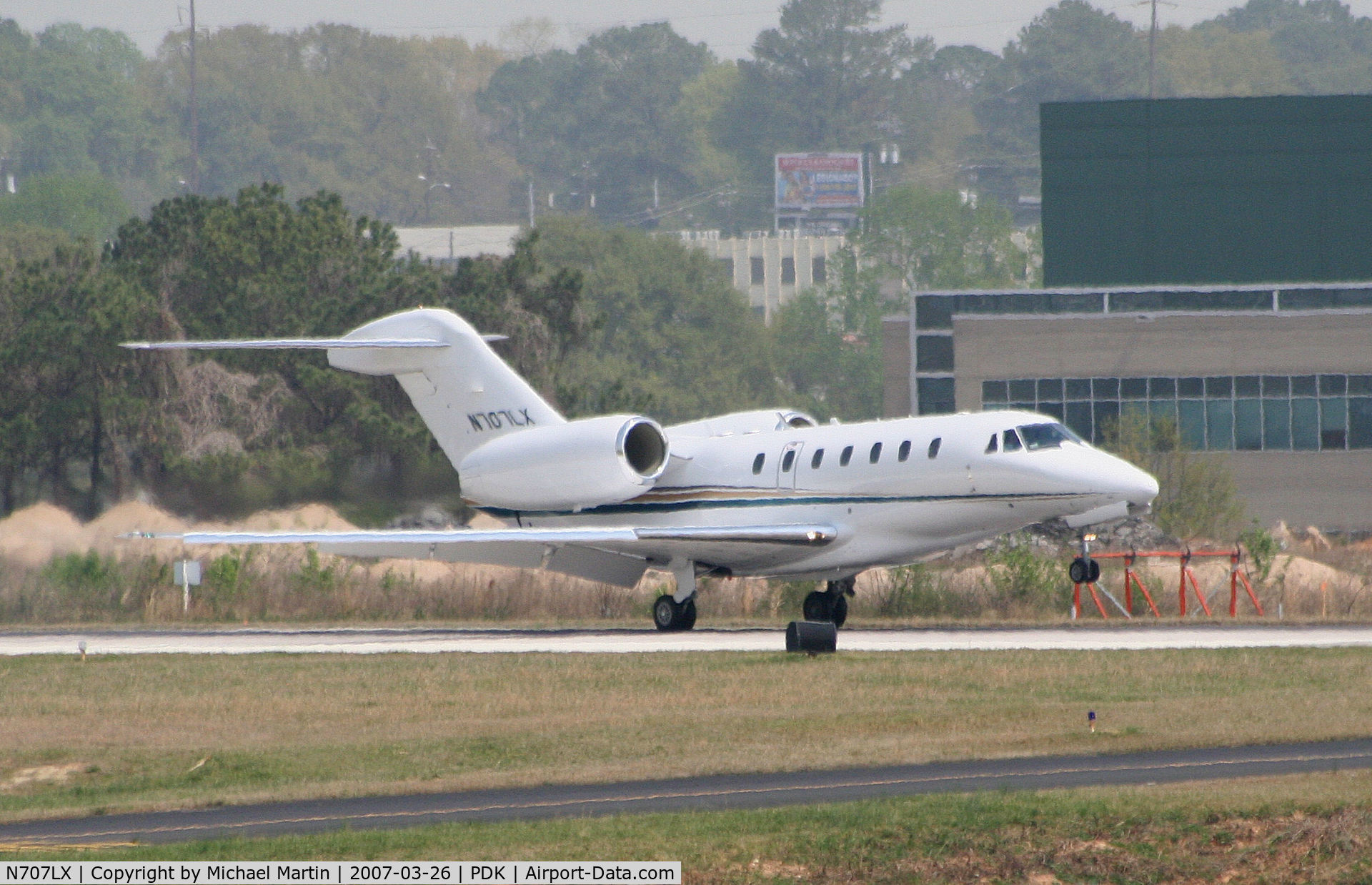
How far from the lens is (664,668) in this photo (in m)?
23.3

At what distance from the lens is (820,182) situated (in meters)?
165

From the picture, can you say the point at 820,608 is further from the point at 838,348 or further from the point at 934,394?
the point at 838,348

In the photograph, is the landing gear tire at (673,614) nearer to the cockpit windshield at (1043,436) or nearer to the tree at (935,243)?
the cockpit windshield at (1043,436)

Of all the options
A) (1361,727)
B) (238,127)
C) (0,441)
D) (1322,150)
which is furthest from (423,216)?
(1361,727)

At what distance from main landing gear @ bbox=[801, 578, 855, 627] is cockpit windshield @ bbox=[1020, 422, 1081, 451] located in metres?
4.18

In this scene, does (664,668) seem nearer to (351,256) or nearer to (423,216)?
(351,256)

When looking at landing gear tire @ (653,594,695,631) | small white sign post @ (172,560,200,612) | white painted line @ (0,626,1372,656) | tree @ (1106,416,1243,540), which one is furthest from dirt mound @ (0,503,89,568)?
tree @ (1106,416,1243,540)

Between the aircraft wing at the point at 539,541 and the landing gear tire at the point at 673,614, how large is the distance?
2.24ft

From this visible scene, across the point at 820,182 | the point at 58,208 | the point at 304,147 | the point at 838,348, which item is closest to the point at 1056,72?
the point at 820,182

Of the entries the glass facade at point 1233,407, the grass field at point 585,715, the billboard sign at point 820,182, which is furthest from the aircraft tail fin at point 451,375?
the billboard sign at point 820,182

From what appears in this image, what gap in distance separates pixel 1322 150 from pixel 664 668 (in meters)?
53.2

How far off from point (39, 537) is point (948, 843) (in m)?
26.9

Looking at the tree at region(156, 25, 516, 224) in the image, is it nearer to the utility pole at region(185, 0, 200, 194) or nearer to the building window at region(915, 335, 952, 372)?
the utility pole at region(185, 0, 200, 194)

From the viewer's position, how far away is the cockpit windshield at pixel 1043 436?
1120 inches
